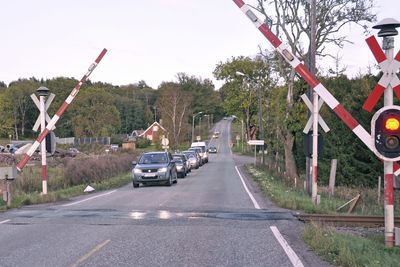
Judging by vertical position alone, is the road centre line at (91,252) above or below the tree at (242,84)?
below

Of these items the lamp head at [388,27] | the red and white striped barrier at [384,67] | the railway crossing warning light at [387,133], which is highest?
the lamp head at [388,27]

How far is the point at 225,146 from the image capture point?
4904 inches

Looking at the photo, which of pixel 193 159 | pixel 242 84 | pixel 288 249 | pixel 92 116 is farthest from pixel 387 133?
pixel 92 116

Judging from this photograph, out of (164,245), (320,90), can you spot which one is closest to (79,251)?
(164,245)

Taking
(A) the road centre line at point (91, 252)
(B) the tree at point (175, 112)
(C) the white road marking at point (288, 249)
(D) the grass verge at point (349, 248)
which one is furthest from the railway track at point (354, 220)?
(B) the tree at point (175, 112)

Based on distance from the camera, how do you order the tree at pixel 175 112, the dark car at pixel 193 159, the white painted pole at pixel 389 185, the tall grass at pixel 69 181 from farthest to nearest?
the tree at pixel 175 112
the dark car at pixel 193 159
the tall grass at pixel 69 181
the white painted pole at pixel 389 185

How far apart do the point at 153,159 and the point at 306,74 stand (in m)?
17.3

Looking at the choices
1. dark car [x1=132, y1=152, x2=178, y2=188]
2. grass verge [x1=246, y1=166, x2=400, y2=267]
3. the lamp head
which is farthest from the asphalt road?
dark car [x1=132, y1=152, x2=178, y2=188]

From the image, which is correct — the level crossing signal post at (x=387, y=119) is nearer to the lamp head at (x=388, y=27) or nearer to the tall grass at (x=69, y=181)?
the lamp head at (x=388, y=27)

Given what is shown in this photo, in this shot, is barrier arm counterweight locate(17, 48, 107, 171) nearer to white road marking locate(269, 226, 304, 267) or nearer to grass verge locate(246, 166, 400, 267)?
white road marking locate(269, 226, 304, 267)

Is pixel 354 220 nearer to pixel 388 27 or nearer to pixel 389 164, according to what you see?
pixel 389 164

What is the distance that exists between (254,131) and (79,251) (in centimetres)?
7631

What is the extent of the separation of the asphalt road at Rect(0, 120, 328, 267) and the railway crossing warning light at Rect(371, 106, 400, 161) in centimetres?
195

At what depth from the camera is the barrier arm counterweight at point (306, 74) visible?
31.0 feet
